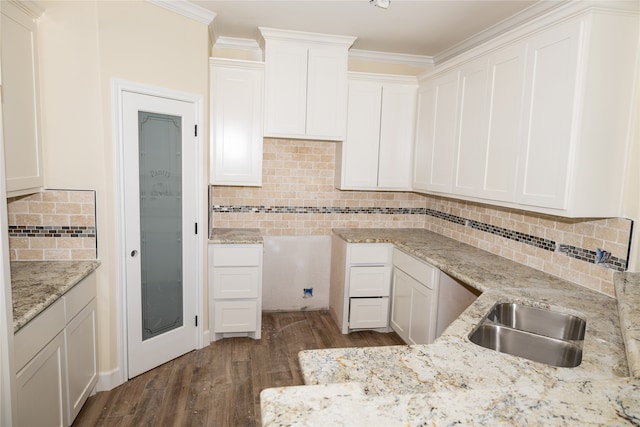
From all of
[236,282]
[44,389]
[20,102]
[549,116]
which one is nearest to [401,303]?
[236,282]

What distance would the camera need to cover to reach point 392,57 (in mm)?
4055

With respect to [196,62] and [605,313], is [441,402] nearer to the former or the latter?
[605,313]

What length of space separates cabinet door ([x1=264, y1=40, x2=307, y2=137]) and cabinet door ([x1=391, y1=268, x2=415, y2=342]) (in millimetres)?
1570

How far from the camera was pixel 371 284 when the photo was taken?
3.75 m

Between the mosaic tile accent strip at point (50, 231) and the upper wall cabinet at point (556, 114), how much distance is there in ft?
8.85

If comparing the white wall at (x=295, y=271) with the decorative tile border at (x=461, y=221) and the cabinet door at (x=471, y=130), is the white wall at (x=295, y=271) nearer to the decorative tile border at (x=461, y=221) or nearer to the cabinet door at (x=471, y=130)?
the decorative tile border at (x=461, y=221)

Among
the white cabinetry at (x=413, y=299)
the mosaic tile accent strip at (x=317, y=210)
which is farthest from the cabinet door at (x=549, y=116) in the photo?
the mosaic tile accent strip at (x=317, y=210)

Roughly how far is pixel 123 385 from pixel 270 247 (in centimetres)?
180

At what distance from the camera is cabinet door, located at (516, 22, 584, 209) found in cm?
211

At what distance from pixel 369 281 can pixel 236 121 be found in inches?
74.1

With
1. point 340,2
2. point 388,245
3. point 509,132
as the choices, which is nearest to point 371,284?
point 388,245

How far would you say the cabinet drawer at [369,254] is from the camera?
3.70m

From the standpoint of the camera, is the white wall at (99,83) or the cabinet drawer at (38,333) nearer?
the cabinet drawer at (38,333)

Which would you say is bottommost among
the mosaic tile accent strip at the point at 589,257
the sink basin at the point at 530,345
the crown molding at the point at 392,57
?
the sink basin at the point at 530,345
